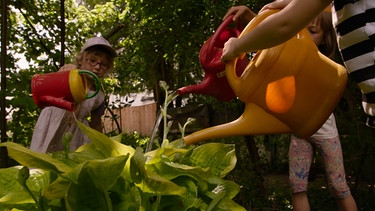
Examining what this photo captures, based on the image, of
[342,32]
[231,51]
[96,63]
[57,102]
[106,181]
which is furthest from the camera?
[96,63]

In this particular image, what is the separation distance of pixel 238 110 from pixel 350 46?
2538mm

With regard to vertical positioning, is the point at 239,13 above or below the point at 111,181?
above

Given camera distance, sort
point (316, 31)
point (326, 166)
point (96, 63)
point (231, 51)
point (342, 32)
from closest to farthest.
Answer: point (231, 51) → point (342, 32) → point (316, 31) → point (326, 166) → point (96, 63)

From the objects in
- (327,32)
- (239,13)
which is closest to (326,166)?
(327,32)

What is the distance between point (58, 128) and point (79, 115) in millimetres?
124

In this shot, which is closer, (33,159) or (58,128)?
(33,159)

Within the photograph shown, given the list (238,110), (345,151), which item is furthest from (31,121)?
(345,151)

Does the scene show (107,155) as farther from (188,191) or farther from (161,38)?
(161,38)

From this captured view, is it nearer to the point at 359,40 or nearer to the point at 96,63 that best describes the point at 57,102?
the point at 359,40

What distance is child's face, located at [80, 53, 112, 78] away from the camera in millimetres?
2454

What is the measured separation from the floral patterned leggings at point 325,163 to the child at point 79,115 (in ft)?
3.41

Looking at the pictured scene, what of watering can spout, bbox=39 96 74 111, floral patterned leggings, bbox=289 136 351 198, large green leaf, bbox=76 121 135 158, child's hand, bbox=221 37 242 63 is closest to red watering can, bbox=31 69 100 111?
watering can spout, bbox=39 96 74 111

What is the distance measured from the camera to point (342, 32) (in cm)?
124

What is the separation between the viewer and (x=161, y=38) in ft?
12.4
